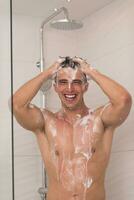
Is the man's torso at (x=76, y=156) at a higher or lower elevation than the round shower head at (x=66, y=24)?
lower

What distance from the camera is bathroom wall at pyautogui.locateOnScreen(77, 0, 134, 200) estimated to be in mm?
1628

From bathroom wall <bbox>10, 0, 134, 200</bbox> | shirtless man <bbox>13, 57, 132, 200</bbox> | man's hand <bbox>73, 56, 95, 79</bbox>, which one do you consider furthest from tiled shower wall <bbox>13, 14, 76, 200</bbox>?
man's hand <bbox>73, 56, 95, 79</bbox>

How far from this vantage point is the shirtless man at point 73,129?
140 cm

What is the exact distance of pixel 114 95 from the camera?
138 centimetres

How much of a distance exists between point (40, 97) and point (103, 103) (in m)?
0.25

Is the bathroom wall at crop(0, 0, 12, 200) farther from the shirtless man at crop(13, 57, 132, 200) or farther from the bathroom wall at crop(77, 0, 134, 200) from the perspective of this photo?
the bathroom wall at crop(77, 0, 134, 200)

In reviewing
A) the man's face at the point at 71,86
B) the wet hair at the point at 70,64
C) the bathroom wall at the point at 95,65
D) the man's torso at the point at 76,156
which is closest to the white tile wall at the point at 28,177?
the bathroom wall at the point at 95,65

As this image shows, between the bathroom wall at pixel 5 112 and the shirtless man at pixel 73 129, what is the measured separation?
0.07 m

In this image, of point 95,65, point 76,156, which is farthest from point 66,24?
point 76,156

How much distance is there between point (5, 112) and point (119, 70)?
1.68 ft

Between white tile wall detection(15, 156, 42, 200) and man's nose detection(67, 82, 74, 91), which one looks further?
white tile wall detection(15, 156, 42, 200)

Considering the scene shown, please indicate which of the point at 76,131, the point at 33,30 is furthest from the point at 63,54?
the point at 76,131

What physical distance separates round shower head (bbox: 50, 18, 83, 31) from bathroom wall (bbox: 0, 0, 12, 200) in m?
0.23

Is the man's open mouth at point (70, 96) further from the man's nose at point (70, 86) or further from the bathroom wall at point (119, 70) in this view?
the bathroom wall at point (119, 70)
